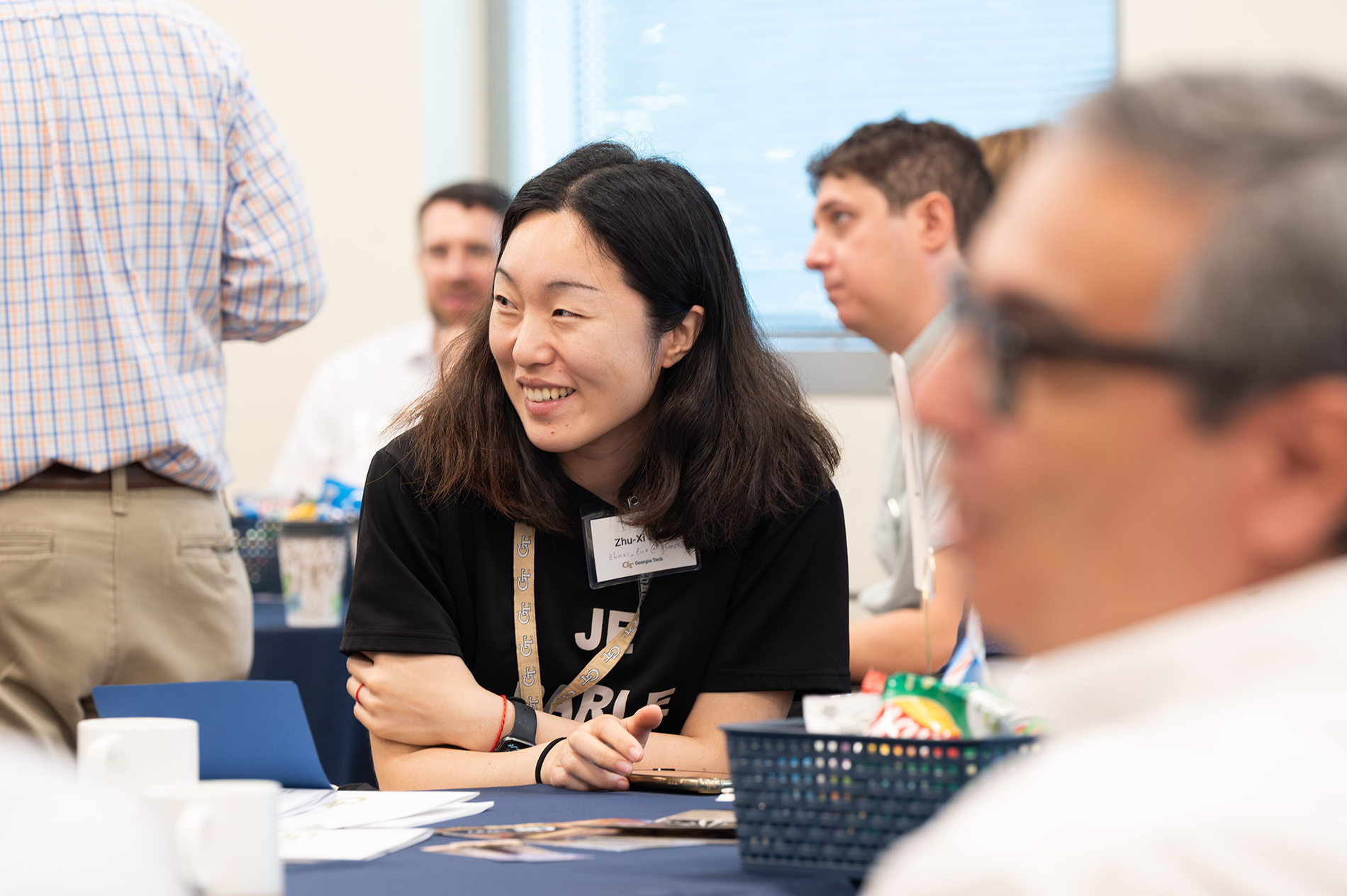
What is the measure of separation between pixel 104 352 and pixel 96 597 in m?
0.41

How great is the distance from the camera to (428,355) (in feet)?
13.2

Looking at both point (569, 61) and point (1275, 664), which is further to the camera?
point (569, 61)

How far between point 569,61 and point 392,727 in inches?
142

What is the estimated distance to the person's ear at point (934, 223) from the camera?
258 centimetres

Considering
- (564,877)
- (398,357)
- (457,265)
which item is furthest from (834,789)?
Result: (398,357)

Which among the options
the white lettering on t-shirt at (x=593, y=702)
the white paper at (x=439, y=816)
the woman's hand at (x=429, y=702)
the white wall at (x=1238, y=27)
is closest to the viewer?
the white paper at (x=439, y=816)

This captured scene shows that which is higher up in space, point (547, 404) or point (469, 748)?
point (547, 404)

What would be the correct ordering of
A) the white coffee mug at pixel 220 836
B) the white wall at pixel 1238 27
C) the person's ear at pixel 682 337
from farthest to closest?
the white wall at pixel 1238 27
the person's ear at pixel 682 337
the white coffee mug at pixel 220 836

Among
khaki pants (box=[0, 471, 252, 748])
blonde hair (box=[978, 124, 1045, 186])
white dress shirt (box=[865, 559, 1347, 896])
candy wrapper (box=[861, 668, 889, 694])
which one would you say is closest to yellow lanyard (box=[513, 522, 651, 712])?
candy wrapper (box=[861, 668, 889, 694])

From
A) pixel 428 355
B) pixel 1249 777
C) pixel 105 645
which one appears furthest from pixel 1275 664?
pixel 428 355

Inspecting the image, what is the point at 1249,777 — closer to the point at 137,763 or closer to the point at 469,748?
the point at 137,763

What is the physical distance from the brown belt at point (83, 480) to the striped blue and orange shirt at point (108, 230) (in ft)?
0.06

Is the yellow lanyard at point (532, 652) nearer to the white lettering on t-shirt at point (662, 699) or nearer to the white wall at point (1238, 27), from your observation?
the white lettering on t-shirt at point (662, 699)

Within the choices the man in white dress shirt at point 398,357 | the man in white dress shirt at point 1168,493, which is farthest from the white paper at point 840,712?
the man in white dress shirt at point 398,357
